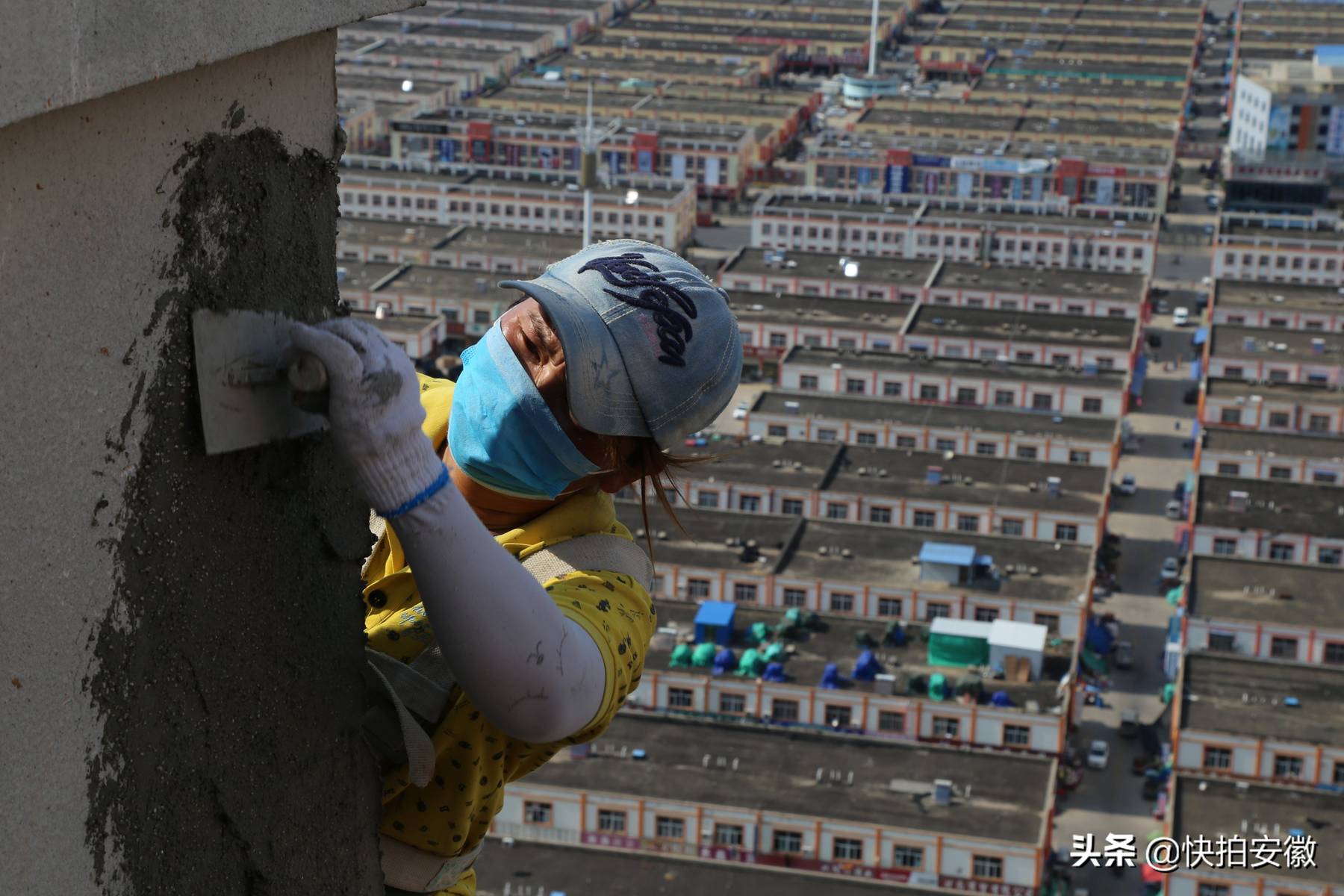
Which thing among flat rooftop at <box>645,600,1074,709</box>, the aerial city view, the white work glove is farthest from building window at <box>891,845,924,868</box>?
the white work glove

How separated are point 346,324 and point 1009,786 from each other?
2818 centimetres

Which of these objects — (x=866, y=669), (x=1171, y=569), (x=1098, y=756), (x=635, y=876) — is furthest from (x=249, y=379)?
(x=1171, y=569)

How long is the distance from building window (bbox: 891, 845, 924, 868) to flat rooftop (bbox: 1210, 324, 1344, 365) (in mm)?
28472

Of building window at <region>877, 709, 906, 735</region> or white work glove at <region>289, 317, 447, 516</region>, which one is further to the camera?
building window at <region>877, 709, 906, 735</region>

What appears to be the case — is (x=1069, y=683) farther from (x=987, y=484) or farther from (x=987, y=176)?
(x=987, y=176)

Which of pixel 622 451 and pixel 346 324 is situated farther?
pixel 622 451

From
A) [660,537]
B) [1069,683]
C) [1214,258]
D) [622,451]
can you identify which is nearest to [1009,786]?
[1069,683]

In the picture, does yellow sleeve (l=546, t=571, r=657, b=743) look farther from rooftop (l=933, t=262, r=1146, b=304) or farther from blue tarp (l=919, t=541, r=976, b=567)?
rooftop (l=933, t=262, r=1146, b=304)

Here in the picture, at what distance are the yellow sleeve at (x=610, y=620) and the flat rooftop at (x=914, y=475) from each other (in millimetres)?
38496

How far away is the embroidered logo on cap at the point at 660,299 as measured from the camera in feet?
12.8

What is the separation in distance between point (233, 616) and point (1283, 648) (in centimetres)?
3558

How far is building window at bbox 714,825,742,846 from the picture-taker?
29.5 metres

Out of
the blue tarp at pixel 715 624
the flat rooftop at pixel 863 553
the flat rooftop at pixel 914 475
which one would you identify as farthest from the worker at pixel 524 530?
the flat rooftop at pixel 914 475

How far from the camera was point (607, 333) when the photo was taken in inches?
152
